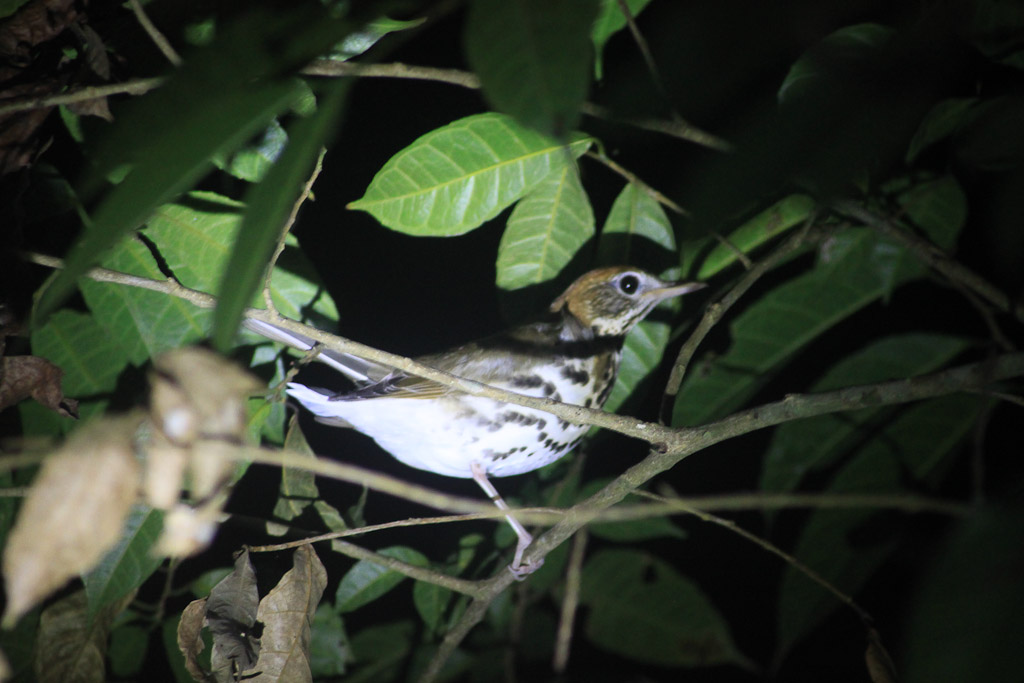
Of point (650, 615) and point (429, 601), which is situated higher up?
point (429, 601)

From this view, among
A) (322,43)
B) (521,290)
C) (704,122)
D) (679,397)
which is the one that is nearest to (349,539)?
(521,290)

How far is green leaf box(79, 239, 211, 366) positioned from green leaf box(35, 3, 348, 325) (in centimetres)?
131

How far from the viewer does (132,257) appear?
183cm

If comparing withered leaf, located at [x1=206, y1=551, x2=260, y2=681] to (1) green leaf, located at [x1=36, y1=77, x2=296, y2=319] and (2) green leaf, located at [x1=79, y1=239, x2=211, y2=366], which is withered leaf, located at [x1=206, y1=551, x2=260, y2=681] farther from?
(1) green leaf, located at [x1=36, y1=77, x2=296, y2=319]

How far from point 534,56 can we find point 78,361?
1936 mm

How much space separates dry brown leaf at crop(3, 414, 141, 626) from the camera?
0.74 meters

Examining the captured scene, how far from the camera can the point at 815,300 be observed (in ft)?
6.84

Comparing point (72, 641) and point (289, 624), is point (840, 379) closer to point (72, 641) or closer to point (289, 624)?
point (289, 624)

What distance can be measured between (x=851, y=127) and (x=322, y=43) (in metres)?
0.55

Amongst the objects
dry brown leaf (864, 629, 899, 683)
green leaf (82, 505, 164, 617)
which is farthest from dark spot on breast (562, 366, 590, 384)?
green leaf (82, 505, 164, 617)

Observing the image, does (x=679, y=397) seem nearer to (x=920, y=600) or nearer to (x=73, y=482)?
(x=920, y=600)

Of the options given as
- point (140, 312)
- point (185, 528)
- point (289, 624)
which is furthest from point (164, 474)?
point (140, 312)

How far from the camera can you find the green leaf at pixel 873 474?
2.12m

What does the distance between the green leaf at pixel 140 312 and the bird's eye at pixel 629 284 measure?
1.25m
